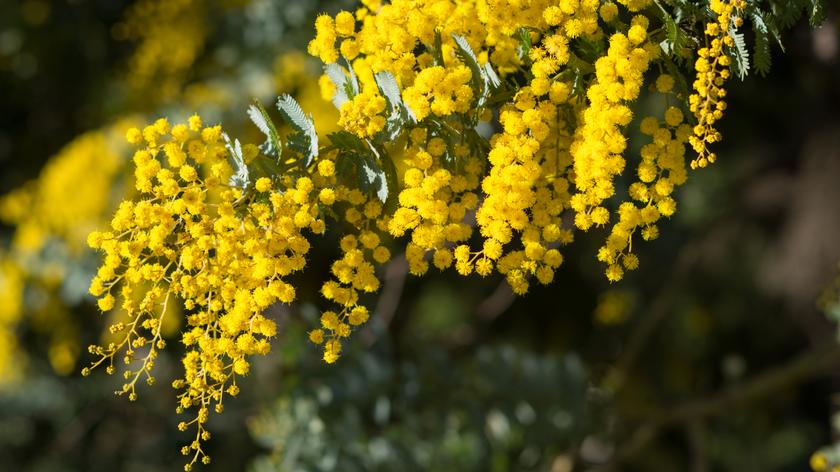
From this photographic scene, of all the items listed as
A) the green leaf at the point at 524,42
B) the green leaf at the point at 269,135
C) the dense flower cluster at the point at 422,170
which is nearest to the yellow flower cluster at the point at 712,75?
the dense flower cluster at the point at 422,170

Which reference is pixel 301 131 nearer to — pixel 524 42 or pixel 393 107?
pixel 393 107

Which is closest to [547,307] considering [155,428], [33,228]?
[155,428]

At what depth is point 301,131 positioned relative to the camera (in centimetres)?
156

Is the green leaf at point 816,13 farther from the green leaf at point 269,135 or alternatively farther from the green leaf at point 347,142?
the green leaf at point 269,135

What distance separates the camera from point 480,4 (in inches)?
58.8

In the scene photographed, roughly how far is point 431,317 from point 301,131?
14.2ft

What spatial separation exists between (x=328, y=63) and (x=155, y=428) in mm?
4210

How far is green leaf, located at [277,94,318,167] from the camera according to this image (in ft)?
4.99

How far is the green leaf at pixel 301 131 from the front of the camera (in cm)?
152

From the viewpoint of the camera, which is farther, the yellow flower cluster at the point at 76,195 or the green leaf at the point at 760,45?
the yellow flower cluster at the point at 76,195

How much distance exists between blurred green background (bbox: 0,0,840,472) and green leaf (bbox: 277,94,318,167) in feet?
4.42

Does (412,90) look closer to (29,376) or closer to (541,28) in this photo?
(541,28)

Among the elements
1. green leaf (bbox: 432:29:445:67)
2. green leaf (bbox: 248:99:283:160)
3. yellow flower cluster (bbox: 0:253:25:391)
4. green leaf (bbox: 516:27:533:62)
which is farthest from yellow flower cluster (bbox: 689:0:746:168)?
yellow flower cluster (bbox: 0:253:25:391)

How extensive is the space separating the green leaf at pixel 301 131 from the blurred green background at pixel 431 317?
1.35m
